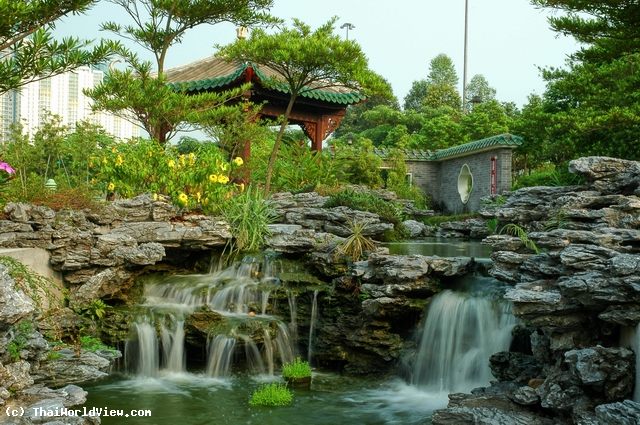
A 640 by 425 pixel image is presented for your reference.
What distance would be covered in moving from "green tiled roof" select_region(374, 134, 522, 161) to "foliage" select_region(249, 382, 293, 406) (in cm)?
1258

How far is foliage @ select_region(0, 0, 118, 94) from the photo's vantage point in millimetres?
5785

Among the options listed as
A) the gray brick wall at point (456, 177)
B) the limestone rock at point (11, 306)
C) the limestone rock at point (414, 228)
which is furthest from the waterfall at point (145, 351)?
the gray brick wall at point (456, 177)

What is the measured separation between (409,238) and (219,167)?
15.6ft

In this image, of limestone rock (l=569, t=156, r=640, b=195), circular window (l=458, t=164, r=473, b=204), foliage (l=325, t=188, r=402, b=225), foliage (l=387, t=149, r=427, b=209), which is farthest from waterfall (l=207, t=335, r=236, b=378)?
circular window (l=458, t=164, r=473, b=204)

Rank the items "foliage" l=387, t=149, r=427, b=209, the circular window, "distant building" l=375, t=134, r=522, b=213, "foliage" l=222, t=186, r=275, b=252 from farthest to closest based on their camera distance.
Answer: the circular window, "foliage" l=387, t=149, r=427, b=209, "distant building" l=375, t=134, r=522, b=213, "foliage" l=222, t=186, r=275, b=252

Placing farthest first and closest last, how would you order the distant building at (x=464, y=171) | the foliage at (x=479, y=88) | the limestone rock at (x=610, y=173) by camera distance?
the foliage at (x=479, y=88)
the distant building at (x=464, y=171)
the limestone rock at (x=610, y=173)

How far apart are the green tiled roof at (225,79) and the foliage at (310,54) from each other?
0.76 meters

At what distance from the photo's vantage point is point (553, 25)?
35.4 feet

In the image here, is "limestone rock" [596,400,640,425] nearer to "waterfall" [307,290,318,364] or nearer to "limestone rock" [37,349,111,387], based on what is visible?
"limestone rock" [37,349,111,387]

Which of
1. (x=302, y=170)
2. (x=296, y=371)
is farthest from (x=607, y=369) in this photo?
(x=302, y=170)

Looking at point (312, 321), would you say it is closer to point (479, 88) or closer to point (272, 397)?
point (272, 397)

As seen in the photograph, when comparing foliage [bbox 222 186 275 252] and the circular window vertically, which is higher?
the circular window

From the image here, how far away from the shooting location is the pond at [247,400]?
19.5ft

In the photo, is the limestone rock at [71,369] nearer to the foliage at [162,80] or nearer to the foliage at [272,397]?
the foliage at [272,397]
